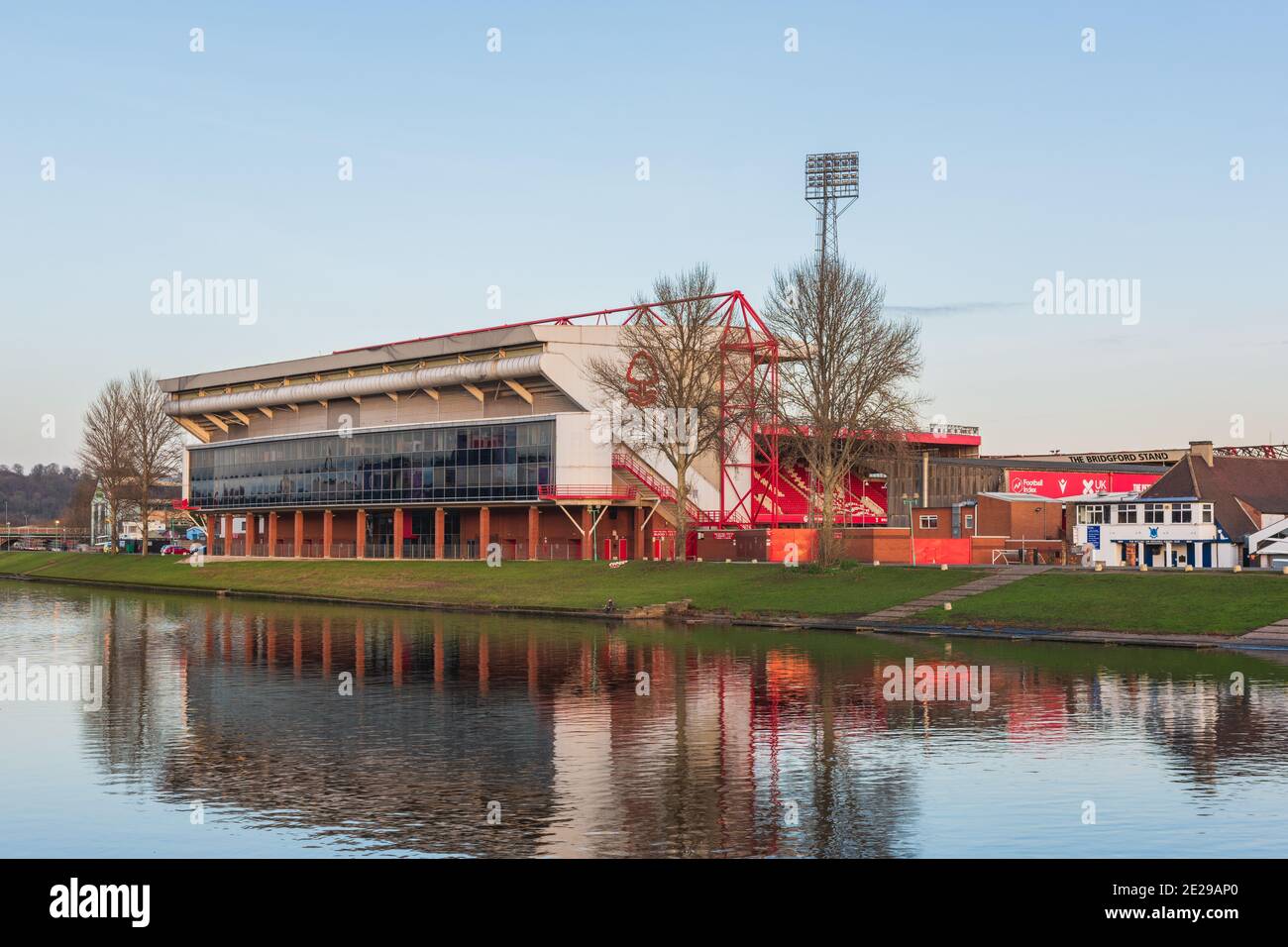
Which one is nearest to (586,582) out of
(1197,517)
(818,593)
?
(818,593)

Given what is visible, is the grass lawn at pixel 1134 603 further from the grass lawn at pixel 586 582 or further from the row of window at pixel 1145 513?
the row of window at pixel 1145 513

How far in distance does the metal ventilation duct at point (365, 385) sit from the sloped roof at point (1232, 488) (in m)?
47.7

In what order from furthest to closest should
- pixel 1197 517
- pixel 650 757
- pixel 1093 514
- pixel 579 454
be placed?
1. pixel 579 454
2. pixel 1093 514
3. pixel 1197 517
4. pixel 650 757

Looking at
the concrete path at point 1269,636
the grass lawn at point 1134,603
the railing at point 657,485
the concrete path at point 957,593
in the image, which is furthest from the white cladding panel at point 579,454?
the concrete path at point 1269,636

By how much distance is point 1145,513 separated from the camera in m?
86.8

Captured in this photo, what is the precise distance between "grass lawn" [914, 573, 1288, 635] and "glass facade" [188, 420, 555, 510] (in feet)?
154

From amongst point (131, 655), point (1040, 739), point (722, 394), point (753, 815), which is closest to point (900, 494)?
point (722, 394)

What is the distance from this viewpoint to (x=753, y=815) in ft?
75.6

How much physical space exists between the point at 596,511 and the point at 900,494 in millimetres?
28326

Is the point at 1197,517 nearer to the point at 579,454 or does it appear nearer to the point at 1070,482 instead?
the point at 1070,482

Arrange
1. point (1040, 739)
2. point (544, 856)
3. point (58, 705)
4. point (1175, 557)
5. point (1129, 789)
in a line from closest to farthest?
point (544, 856)
point (1129, 789)
point (1040, 739)
point (58, 705)
point (1175, 557)

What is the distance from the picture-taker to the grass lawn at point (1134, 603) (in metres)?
54.8

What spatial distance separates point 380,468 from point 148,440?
42.8m
